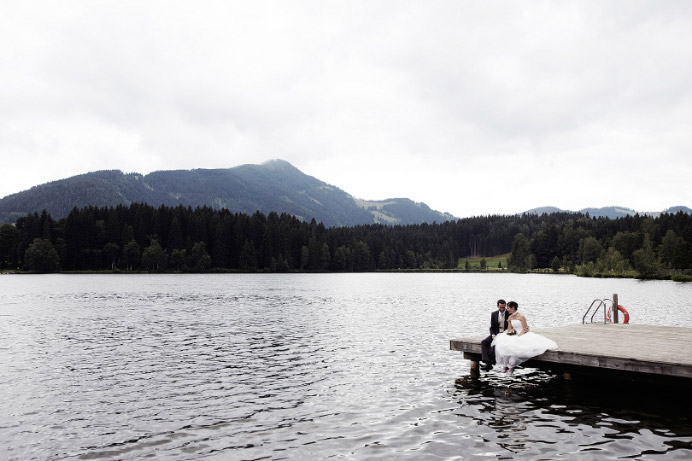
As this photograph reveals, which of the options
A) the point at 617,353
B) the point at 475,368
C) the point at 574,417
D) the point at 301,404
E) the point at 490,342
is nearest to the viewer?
the point at 574,417

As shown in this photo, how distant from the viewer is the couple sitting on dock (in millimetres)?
22953

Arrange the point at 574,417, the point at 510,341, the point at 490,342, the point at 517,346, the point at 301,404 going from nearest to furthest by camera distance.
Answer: the point at 574,417
the point at 301,404
the point at 517,346
the point at 510,341
the point at 490,342

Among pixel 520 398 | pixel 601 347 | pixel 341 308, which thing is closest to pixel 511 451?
pixel 520 398

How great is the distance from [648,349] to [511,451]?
11075 mm

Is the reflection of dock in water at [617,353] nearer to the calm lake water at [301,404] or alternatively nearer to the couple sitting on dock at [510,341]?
the couple sitting on dock at [510,341]

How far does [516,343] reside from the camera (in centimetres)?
2316

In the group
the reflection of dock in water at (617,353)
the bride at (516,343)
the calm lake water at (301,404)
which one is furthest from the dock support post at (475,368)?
the bride at (516,343)

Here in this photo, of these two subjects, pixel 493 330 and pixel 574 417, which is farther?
pixel 493 330

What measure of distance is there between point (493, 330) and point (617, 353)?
5.36 meters

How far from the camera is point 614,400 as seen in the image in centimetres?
2122

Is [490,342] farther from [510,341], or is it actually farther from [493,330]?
[510,341]

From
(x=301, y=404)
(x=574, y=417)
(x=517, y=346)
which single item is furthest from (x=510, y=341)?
(x=301, y=404)

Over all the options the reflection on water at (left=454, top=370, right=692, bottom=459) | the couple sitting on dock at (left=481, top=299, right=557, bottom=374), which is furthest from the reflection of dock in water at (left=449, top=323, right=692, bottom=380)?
the reflection on water at (left=454, top=370, right=692, bottom=459)

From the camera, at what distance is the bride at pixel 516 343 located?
2288cm
